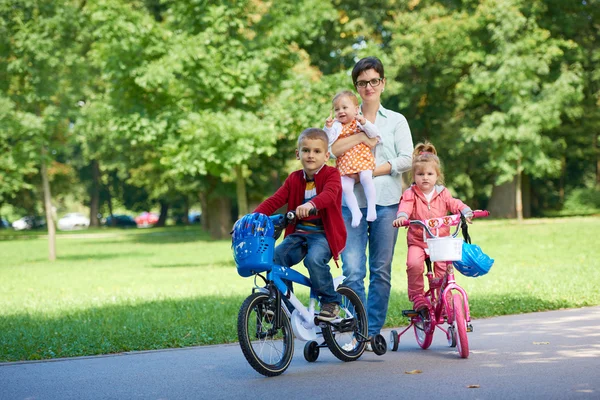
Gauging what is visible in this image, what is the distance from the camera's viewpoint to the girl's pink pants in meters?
7.65

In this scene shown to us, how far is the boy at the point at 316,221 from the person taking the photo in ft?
22.7

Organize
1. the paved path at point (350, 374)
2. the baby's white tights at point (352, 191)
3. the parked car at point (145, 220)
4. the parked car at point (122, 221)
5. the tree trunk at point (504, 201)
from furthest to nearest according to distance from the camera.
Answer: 1. the parked car at point (145, 220)
2. the parked car at point (122, 221)
3. the tree trunk at point (504, 201)
4. the baby's white tights at point (352, 191)
5. the paved path at point (350, 374)

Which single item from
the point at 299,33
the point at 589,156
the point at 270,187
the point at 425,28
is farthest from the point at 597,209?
the point at 299,33

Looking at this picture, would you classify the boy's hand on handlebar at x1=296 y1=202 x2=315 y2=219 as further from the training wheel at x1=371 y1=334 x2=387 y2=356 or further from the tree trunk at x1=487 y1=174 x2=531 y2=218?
the tree trunk at x1=487 y1=174 x2=531 y2=218

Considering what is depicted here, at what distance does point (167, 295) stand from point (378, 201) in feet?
25.1

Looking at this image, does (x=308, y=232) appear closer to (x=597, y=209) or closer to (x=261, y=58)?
(x=261, y=58)

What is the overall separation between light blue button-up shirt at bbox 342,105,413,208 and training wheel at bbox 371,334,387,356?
1096 millimetres

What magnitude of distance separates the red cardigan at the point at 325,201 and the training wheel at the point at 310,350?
2.62 ft

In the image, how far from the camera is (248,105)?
74.7ft

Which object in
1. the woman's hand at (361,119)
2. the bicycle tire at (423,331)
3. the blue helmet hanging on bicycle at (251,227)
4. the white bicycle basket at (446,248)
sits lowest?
the bicycle tire at (423,331)

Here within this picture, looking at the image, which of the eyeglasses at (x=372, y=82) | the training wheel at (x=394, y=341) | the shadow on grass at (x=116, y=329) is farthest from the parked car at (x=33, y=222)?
the eyeglasses at (x=372, y=82)

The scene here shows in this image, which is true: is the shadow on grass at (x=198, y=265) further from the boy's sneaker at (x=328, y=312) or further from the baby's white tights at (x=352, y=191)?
the boy's sneaker at (x=328, y=312)

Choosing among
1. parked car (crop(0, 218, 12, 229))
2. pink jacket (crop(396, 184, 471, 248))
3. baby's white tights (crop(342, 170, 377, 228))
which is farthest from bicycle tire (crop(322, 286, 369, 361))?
parked car (crop(0, 218, 12, 229))

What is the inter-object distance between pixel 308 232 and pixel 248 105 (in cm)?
1603
